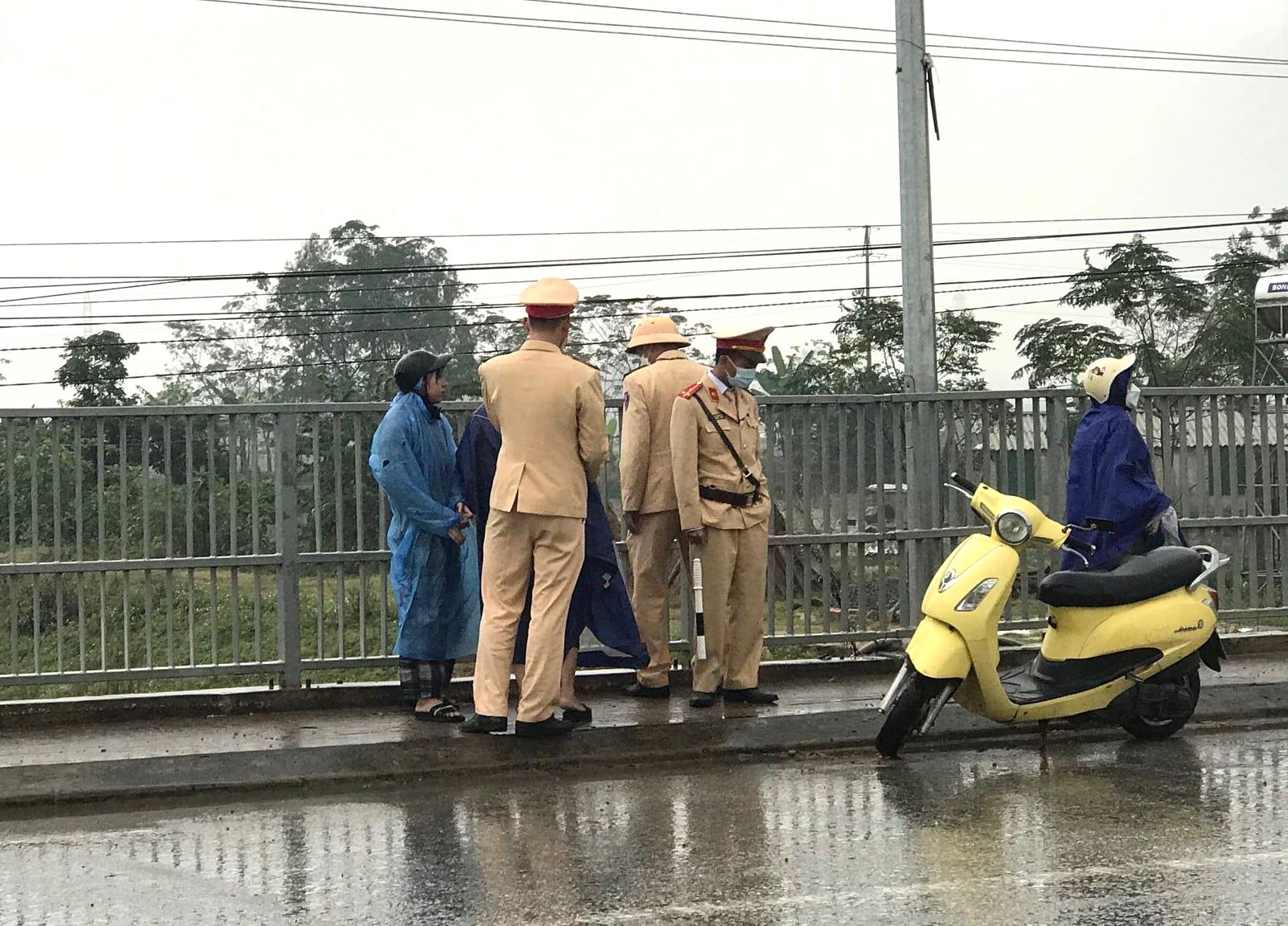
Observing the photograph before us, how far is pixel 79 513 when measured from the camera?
8.46 meters

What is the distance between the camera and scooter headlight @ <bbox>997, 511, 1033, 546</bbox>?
7.27 m

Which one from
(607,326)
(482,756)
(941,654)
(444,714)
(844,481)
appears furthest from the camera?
(607,326)

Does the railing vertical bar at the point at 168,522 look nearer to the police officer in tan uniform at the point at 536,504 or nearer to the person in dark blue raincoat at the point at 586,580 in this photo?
the person in dark blue raincoat at the point at 586,580

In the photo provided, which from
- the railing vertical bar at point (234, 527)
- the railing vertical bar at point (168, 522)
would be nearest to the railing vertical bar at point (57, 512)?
the railing vertical bar at point (168, 522)

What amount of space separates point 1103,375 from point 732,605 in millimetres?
2270

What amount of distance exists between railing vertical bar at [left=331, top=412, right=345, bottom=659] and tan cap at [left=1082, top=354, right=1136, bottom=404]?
3.98 meters

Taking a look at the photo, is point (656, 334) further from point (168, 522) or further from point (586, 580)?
point (168, 522)

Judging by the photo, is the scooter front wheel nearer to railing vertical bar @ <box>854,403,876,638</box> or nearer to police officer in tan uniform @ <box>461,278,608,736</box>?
police officer in tan uniform @ <box>461,278,608,736</box>

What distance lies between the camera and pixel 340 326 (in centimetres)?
5341

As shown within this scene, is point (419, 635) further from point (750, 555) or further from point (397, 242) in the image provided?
point (397, 242)

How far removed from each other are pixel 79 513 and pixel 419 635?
76.6 inches

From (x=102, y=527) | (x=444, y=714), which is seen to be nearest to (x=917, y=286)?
(x=444, y=714)

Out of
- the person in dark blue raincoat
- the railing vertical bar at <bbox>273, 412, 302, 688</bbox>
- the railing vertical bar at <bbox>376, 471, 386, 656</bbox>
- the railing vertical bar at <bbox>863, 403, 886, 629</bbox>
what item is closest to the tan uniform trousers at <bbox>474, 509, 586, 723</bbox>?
the person in dark blue raincoat

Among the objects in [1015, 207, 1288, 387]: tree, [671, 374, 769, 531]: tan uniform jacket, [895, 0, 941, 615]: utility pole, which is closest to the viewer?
[671, 374, 769, 531]: tan uniform jacket
